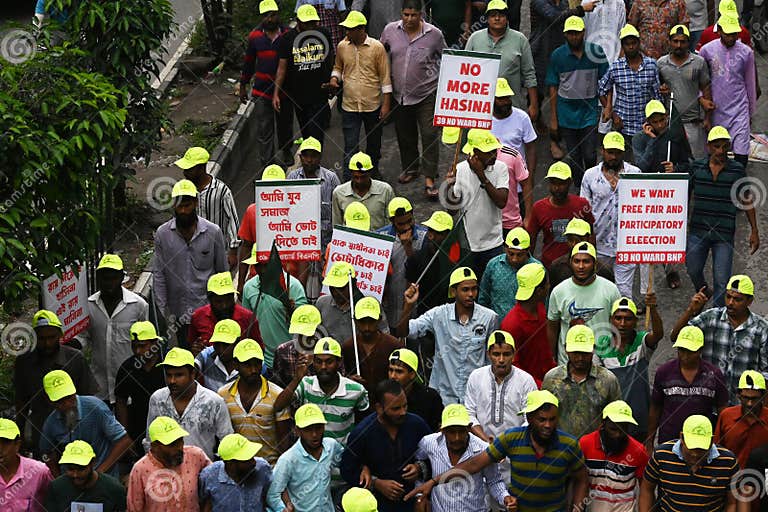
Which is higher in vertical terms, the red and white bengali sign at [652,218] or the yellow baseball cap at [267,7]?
the yellow baseball cap at [267,7]

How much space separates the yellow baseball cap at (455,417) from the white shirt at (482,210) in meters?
3.27

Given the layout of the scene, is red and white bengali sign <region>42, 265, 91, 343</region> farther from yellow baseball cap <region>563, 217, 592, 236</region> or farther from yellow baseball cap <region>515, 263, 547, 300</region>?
yellow baseball cap <region>563, 217, 592, 236</region>

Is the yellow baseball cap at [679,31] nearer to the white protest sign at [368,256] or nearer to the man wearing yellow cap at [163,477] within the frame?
the white protest sign at [368,256]

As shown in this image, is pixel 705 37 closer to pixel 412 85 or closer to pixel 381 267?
pixel 412 85

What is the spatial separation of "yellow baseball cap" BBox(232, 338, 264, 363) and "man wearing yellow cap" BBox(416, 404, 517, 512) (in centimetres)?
138

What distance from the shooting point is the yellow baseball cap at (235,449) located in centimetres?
1116

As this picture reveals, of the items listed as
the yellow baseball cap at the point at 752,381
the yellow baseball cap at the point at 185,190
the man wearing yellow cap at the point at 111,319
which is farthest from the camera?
the yellow baseball cap at the point at 185,190

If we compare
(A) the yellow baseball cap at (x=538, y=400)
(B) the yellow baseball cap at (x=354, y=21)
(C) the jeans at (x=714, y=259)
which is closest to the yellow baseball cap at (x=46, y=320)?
(A) the yellow baseball cap at (x=538, y=400)

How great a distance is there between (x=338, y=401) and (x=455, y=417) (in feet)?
3.21

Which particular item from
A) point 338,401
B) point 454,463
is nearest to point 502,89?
Answer: point 338,401

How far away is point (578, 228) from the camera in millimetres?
13539

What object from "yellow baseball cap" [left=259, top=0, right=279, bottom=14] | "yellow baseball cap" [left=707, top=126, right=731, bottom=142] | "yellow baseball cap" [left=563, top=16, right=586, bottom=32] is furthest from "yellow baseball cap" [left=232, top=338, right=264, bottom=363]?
"yellow baseball cap" [left=259, top=0, right=279, bottom=14]

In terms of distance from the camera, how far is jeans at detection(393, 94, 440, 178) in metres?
17.2

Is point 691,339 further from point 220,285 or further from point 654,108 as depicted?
point 654,108
